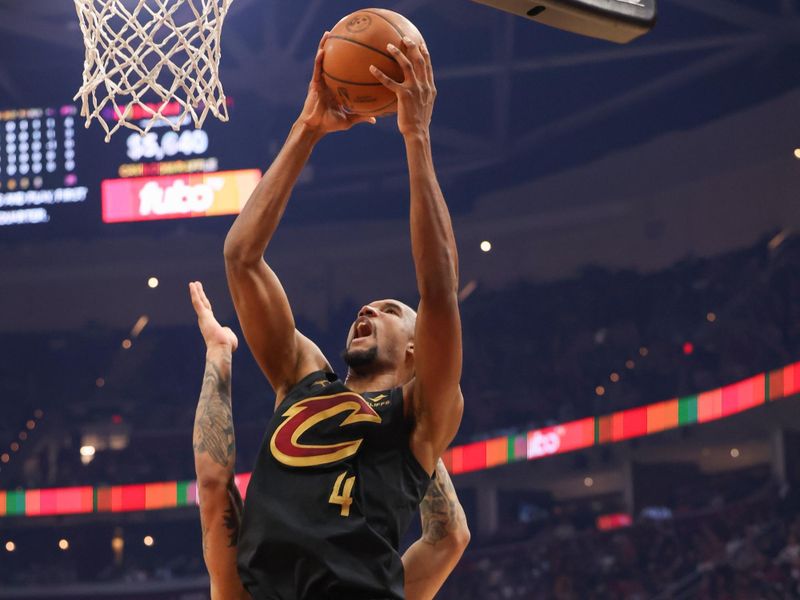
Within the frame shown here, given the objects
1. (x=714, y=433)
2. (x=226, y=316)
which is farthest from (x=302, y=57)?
(x=714, y=433)

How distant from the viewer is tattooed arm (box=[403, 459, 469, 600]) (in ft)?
9.12

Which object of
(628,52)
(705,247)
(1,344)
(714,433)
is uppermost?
(628,52)

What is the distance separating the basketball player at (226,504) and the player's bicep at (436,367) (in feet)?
1.50

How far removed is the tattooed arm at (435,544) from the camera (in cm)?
278

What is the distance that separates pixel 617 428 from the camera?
10531 mm

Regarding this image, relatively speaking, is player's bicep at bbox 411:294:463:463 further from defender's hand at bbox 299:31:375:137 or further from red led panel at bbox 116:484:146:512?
red led panel at bbox 116:484:146:512

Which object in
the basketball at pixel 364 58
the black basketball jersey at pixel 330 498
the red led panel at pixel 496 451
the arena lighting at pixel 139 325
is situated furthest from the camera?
the arena lighting at pixel 139 325

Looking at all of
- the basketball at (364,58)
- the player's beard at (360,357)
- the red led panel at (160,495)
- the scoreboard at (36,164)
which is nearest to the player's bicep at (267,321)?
the player's beard at (360,357)

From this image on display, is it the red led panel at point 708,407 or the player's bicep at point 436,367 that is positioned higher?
the player's bicep at point 436,367

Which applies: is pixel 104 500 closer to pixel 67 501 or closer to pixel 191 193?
pixel 67 501

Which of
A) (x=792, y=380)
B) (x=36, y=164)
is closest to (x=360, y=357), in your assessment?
(x=792, y=380)

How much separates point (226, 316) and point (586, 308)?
353 centimetres

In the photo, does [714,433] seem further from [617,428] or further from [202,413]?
[202,413]

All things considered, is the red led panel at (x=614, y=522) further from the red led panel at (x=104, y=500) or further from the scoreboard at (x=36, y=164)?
the scoreboard at (x=36, y=164)
